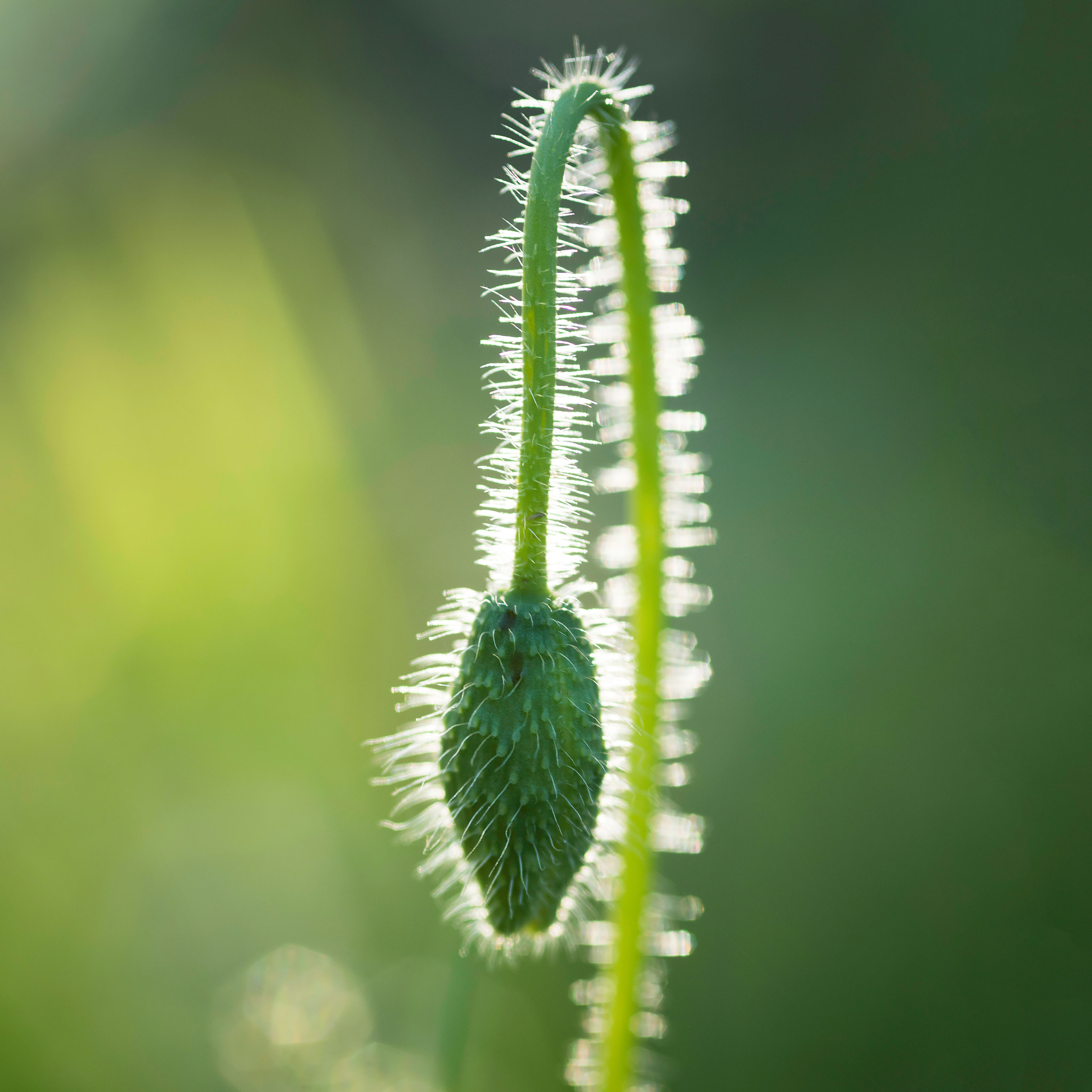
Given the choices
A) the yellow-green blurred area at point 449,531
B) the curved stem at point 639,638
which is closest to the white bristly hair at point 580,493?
the curved stem at point 639,638

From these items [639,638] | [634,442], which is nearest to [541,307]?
[634,442]

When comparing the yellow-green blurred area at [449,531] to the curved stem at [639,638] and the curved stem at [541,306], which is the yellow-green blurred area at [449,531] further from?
the curved stem at [541,306]

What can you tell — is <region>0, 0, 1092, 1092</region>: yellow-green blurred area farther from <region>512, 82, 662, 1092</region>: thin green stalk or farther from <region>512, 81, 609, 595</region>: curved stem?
<region>512, 81, 609, 595</region>: curved stem

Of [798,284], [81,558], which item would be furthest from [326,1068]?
[798,284]

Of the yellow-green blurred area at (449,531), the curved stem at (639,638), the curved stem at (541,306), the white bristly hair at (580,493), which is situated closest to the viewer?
the curved stem at (541,306)

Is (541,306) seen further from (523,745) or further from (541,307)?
(523,745)

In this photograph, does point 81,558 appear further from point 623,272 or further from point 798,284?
point 798,284

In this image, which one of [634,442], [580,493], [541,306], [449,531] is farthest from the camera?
[449,531]
